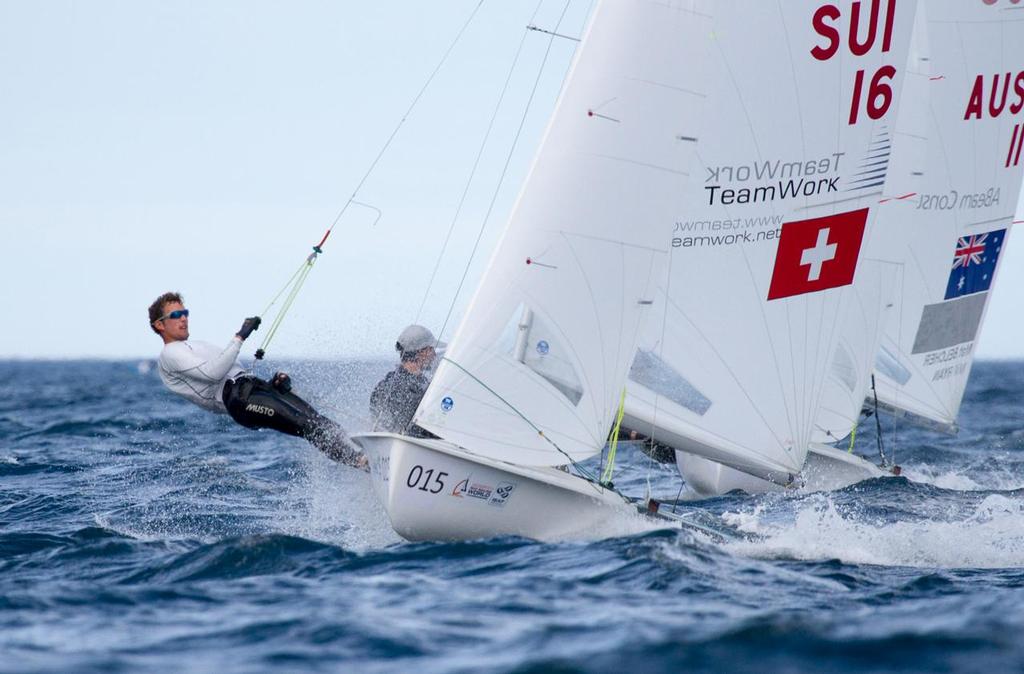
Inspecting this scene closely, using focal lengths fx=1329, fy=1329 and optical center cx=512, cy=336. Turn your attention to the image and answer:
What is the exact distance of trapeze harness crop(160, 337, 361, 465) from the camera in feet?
26.1

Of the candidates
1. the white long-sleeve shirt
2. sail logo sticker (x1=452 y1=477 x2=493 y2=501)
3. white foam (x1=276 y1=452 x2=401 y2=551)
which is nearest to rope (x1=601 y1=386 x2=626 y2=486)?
sail logo sticker (x1=452 y1=477 x2=493 y2=501)

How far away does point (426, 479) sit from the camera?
274 inches

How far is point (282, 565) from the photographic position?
264 inches

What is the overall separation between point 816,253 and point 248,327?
3.65 m

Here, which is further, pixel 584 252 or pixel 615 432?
pixel 615 432

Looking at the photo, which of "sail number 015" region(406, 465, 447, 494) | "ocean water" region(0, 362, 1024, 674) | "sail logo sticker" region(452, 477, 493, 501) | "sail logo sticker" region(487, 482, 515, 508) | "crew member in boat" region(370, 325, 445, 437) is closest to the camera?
"ocean water" region(0, 362, 1024, 674)

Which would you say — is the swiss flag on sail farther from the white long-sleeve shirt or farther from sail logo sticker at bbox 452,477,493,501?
the white long-sleeve shirt

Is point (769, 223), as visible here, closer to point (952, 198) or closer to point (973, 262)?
point (952, 198)

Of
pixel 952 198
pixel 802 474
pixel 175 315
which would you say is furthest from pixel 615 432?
pixel 952 198

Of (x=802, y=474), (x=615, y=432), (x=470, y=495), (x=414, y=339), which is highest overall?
(x=414, y=339)

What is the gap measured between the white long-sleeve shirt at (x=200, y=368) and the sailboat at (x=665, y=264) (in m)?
1.13

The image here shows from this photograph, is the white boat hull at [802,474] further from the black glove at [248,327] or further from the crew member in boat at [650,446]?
the black glove at [248,327]

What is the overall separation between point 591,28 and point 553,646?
4.08 meters

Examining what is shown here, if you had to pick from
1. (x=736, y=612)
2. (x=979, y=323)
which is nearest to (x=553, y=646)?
(x=736, y=612)
